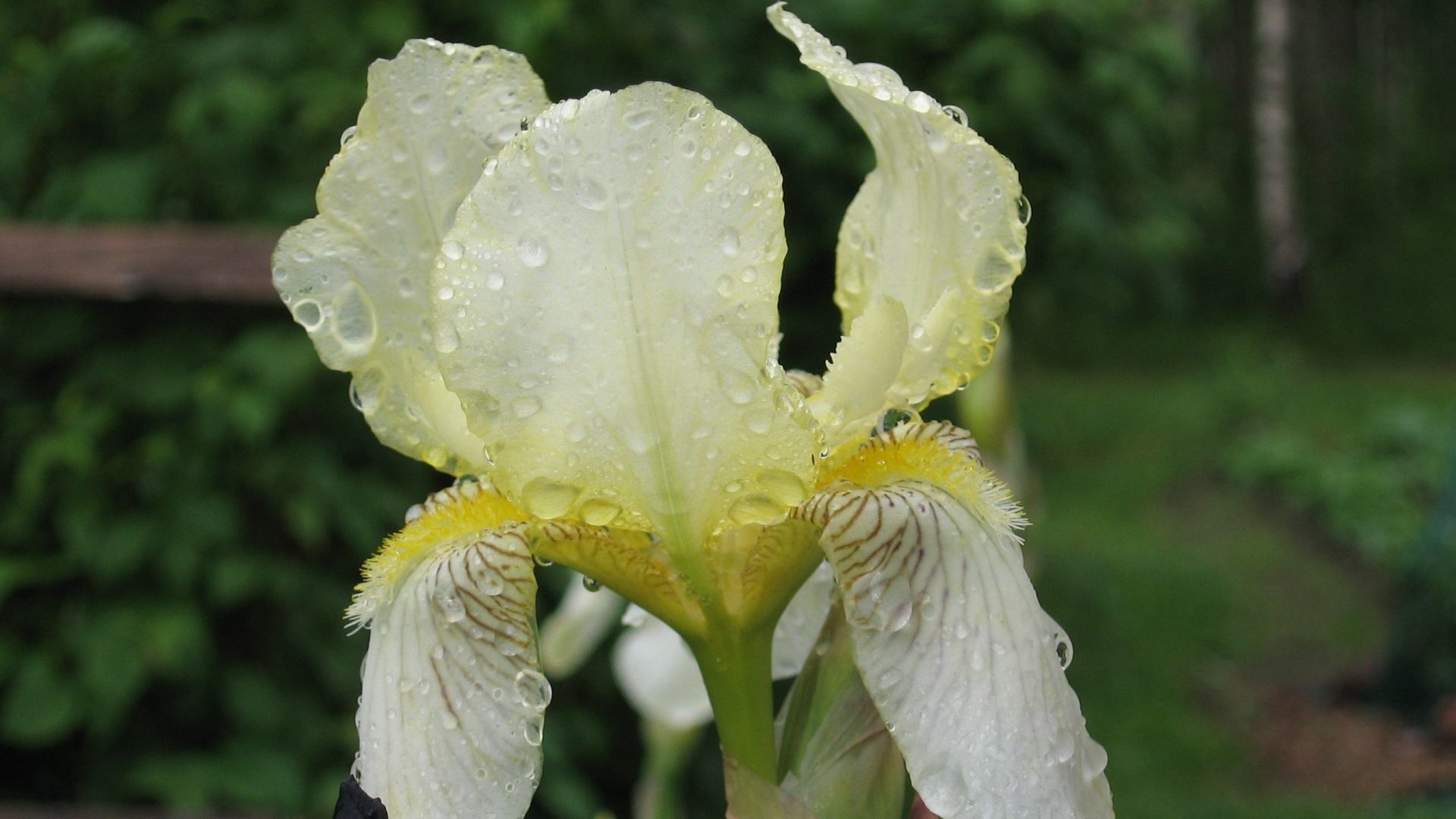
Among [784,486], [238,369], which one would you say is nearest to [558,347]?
[784,486]

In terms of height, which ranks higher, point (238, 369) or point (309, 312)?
point (309, 312)

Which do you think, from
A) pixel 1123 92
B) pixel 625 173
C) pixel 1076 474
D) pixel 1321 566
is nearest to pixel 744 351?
pixel 625 173

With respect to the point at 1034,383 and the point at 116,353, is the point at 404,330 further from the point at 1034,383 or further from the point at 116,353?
the point at 1034,383

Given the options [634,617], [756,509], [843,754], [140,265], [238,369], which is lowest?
[238,369]

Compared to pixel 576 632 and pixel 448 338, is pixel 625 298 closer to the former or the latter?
pixel 448 338

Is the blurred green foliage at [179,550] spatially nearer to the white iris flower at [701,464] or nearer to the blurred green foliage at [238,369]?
the blurred green foliage at [238,369]
